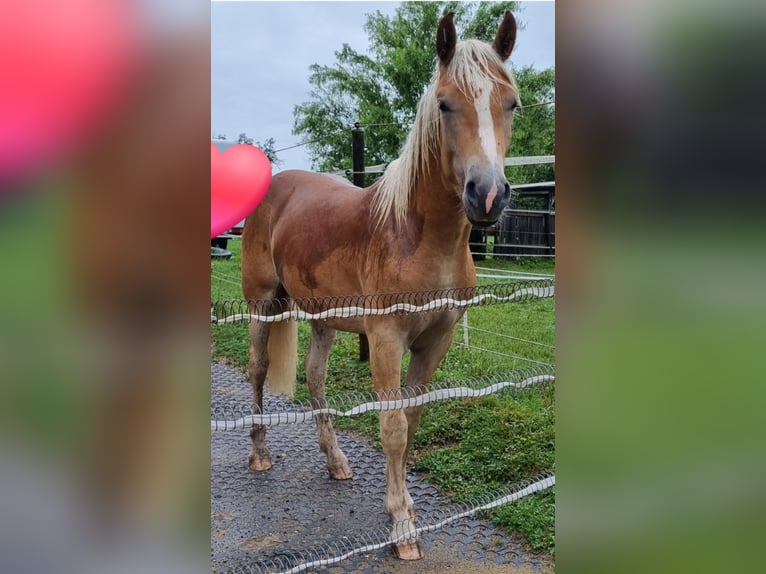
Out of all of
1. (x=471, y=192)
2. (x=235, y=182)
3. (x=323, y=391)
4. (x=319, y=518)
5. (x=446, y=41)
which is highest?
(x=446, y=41)

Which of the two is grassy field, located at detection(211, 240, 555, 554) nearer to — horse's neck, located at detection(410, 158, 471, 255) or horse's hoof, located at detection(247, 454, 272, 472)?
horse's neck, located at detection(410, 158, 471, 255)

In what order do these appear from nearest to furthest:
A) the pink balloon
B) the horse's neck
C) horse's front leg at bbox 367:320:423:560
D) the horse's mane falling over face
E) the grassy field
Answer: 1. the horse's mane falling over face
2. the horse's neck
3. horse's front leg at bbox 367:320:423:560
4. the pink balloon
5. the grassy field

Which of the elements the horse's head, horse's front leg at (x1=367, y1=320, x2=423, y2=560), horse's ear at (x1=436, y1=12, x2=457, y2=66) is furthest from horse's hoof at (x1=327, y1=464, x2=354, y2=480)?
horse's ear at (x1=436, y1=12, x2=457, y2=66)

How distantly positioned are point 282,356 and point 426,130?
78.2 inches

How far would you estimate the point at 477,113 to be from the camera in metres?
1.84

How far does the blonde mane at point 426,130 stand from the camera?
1.90 meters

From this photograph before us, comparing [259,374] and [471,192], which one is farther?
[259,374]

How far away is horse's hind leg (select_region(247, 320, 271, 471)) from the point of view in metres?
3.33

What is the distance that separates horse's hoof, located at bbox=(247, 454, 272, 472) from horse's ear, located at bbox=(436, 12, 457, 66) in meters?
2.58

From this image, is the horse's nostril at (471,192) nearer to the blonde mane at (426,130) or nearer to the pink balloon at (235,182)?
the blonde mane at (426,130)
